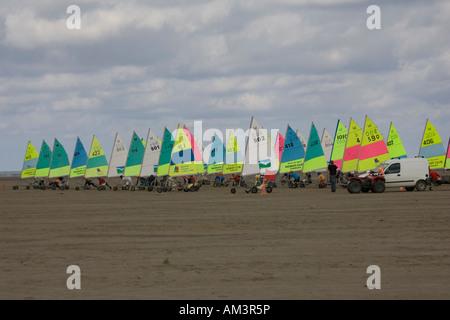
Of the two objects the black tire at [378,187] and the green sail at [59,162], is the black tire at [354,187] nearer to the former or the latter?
the black tire at [378,187]

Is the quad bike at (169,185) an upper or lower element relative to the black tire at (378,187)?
upper

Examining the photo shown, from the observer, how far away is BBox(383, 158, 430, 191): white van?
3556cm

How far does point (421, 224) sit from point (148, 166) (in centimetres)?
3598

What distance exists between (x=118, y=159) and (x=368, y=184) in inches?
1077

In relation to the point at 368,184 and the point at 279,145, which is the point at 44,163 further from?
the point at 368,184

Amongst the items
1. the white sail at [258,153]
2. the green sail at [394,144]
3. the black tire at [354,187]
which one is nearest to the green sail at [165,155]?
the white sail at [258,153]

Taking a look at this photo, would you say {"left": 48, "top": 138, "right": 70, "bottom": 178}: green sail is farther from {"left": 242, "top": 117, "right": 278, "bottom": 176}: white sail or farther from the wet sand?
the wet sand

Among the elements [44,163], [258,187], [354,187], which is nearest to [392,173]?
[354,187]

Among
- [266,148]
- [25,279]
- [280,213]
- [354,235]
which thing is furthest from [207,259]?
[266,148]

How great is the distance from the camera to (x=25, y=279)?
33.2 feet

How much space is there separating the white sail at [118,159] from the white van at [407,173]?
26.8 meters

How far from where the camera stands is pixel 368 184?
3488 centimetres

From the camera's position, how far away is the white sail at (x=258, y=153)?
138ft
